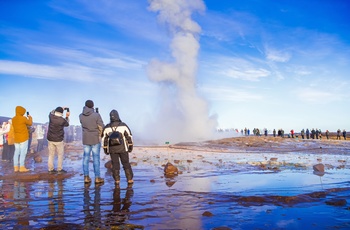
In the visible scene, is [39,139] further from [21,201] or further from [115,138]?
[21,201]

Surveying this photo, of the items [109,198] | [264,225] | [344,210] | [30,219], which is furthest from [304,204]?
[30,219]

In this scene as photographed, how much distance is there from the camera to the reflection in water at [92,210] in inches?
175

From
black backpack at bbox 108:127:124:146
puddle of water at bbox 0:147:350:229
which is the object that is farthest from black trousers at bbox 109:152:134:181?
black backpack at bbox 108:127:124:146

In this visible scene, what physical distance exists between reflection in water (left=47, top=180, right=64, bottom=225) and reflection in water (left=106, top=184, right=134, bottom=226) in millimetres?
823

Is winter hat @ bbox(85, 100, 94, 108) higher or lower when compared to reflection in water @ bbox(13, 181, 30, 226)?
higher

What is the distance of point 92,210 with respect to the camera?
5.28 m

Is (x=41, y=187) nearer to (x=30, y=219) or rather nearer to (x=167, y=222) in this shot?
(x=30, y=219)

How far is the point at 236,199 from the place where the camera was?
6027 mm

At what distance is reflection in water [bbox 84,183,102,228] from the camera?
4.44 m

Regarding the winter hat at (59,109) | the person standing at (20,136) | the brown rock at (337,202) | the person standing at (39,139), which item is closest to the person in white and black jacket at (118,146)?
the winter hat at (59,109)

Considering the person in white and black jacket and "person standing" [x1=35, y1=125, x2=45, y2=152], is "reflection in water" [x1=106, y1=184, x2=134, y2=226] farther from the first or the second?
"person standing" [x1=35, y1=125, x2=45, y2=152]

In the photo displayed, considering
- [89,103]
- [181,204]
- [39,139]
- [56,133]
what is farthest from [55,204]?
[39,139]

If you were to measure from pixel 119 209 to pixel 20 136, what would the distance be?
7592 millimetres

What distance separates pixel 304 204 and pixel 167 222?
281 centimetres
